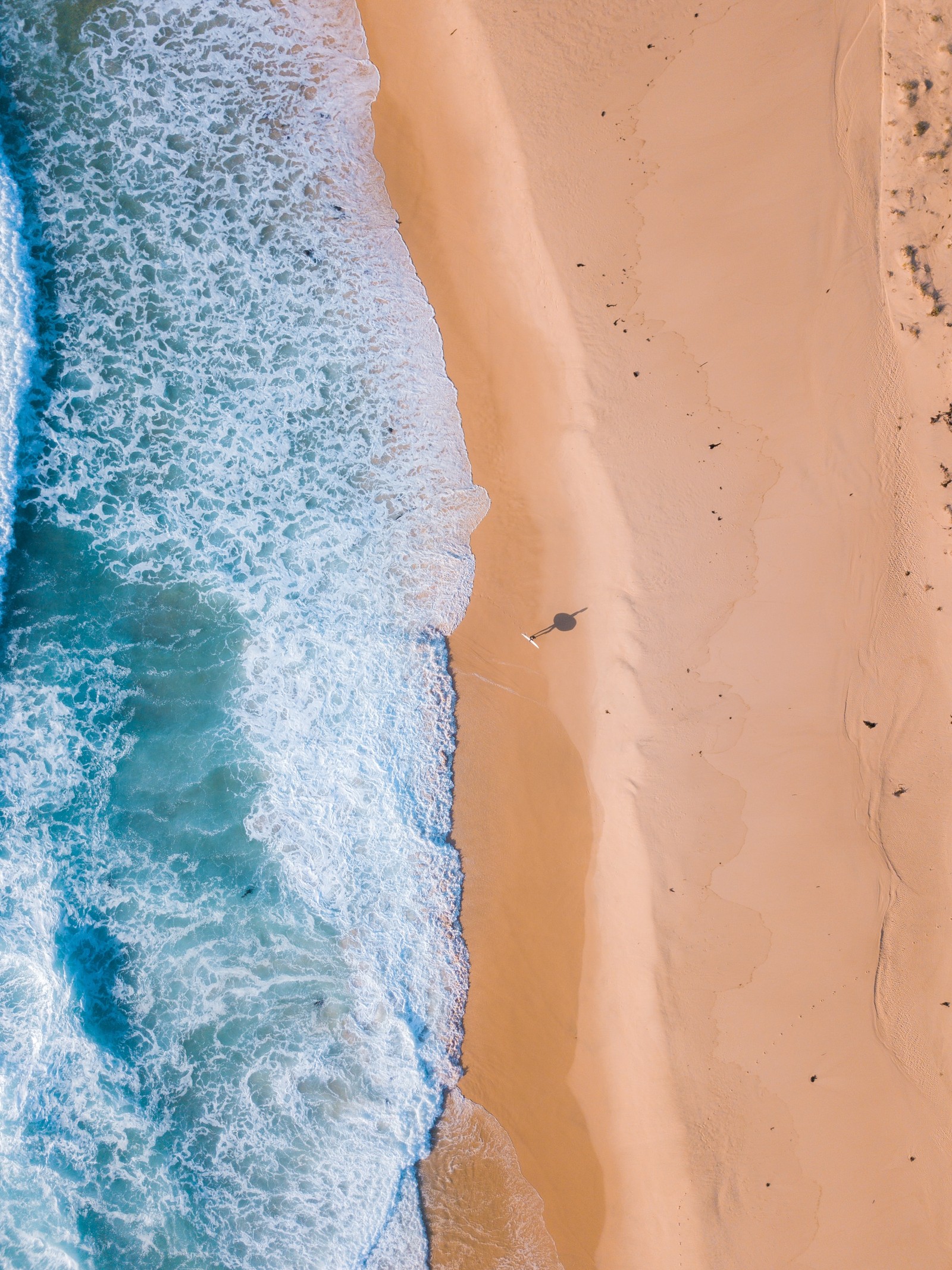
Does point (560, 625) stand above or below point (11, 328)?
below

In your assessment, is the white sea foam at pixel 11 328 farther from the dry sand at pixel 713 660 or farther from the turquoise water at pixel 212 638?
the dry sand at pixel 713 660

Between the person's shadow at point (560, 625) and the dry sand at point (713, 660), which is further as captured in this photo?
the person's shadow at point (560, 625)

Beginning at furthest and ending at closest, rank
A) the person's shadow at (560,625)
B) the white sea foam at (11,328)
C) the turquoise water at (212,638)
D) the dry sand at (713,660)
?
the white sea foam at (11,328), the person's shadow at (560,625), the turquoise water at (212,638), the dry sand at (713,660)

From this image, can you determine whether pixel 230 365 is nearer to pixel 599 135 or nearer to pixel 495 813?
pixel 599 135

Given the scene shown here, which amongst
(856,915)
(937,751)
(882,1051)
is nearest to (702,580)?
(937,751)

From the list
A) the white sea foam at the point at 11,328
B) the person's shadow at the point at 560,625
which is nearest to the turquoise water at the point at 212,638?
the white sea foam at the point at 11,328

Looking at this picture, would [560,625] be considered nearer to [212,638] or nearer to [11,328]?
[212,638]

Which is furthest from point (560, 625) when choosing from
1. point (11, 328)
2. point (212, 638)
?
point (11, 328)

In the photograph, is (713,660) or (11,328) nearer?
(713,660)
